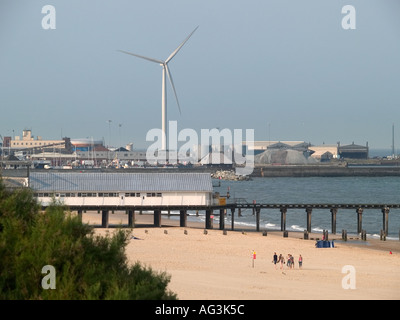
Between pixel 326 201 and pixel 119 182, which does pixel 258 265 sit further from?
pixel 326 201

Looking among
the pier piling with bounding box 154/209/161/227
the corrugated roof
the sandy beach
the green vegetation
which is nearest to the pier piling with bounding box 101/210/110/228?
the corrugated roof

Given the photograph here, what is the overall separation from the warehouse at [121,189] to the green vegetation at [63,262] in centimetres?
4441

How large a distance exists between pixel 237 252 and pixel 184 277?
44.8 ft

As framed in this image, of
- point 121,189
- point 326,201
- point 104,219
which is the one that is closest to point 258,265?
point 104,219

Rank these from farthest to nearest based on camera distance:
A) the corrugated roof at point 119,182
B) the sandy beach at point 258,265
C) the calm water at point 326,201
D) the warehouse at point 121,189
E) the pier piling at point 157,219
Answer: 1. the calm water at point 326,201
2. the pier piling at point 157,219
3. the corrugated roof at point 119,182
4. the warehouse at point 121,189
5. the sandy beach at point 258,265

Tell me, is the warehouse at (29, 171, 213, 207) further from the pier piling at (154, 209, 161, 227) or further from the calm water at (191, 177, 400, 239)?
the calm water at (191, 177, 400, 239)

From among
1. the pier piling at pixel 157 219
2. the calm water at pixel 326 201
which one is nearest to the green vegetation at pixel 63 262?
the pier piling at pixel 157 219

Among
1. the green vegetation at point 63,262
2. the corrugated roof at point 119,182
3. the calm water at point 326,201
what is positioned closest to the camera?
the green vegetation at point 63,262

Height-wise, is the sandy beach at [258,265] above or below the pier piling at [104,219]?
below

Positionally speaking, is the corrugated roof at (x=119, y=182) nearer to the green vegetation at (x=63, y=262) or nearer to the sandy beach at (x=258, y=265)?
the sandy beach at (x=258, y=265)

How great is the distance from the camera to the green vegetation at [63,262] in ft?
71.5
